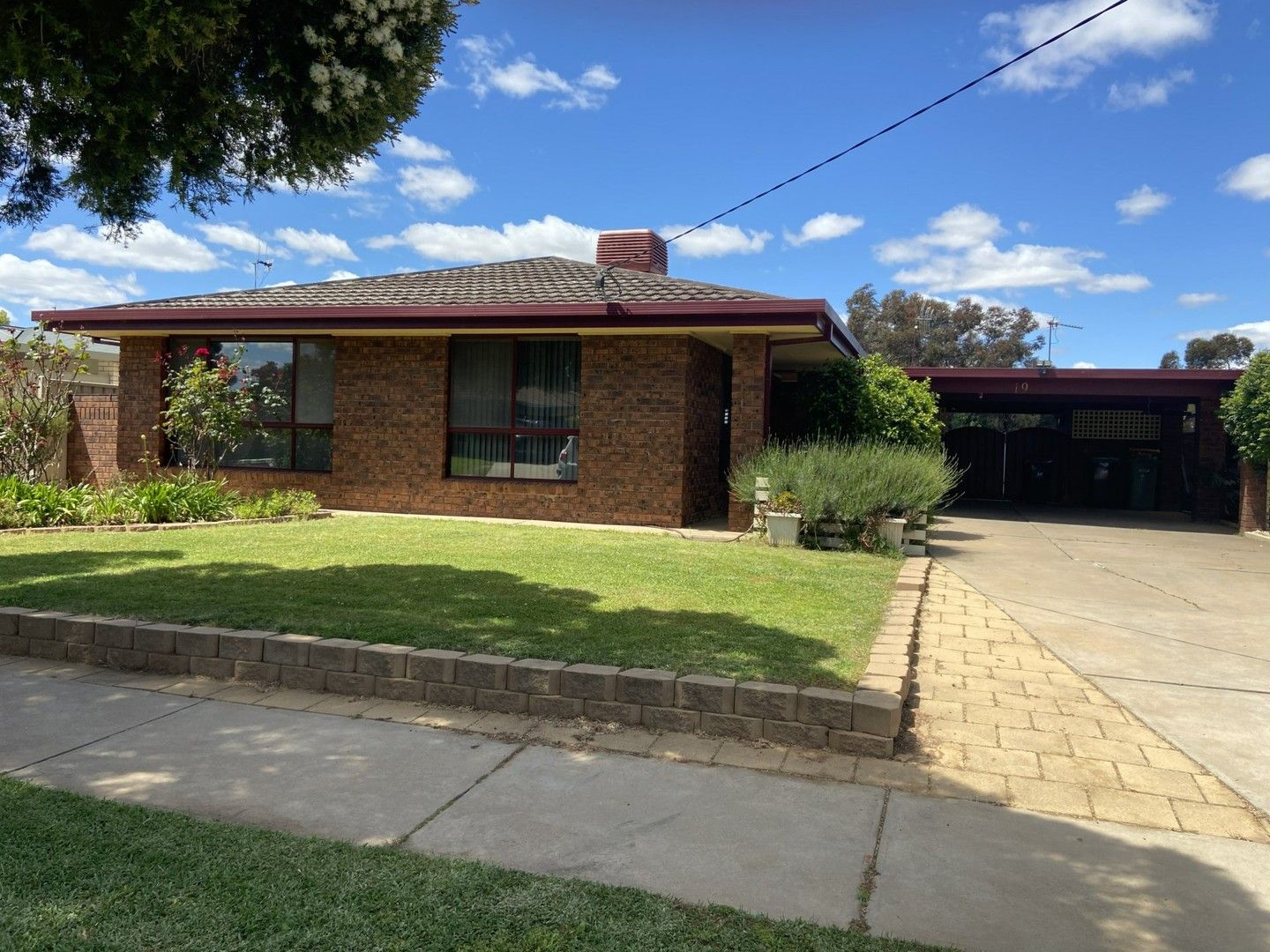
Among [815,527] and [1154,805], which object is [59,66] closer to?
[1154,805]

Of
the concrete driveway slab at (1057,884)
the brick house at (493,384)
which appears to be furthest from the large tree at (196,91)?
the brick house at (493,384)

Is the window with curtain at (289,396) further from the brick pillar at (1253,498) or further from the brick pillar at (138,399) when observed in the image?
the brick pillar at (1253,498)

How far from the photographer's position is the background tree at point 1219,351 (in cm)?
5181

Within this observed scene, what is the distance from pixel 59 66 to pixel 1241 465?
18403 mm

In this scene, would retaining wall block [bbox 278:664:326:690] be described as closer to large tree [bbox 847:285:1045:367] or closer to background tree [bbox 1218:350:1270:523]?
background tree [bbox 1218:350:1270:523]

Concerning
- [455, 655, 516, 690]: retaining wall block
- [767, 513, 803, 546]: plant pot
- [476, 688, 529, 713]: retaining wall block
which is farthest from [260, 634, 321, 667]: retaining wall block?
[767, 513, 803, 546]: plant pot

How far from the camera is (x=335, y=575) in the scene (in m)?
7.39

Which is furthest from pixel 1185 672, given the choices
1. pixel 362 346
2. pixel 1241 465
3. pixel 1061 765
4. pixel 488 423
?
pixel 1241 465

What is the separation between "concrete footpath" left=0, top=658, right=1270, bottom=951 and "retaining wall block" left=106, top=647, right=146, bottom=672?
839 mm

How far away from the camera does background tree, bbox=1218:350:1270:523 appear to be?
15242 millimetres

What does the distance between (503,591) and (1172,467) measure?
69.5ft

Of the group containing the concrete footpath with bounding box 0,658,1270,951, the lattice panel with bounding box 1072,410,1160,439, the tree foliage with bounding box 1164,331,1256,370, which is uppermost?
the tree foliage with bounding box 1164,331,1256,370

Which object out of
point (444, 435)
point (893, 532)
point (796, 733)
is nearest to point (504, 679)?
A: point (796, 733)

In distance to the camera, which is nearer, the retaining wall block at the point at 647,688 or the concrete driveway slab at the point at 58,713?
the concrete driveway slab at the point at 58,713
